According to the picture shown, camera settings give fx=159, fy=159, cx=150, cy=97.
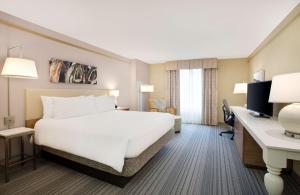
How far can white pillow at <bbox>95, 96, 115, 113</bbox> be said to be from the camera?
3897mm

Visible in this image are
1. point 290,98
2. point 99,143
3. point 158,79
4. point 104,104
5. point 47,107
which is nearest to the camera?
point 290,98

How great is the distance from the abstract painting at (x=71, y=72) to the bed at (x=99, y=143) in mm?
521

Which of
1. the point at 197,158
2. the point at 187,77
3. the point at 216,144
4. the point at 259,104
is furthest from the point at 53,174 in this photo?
the point at 187,77

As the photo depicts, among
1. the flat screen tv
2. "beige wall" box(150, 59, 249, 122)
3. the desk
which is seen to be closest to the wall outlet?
the desk

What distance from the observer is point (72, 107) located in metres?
3.22

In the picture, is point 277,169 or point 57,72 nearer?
point 277,169

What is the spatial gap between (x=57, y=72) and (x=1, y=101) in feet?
3.64

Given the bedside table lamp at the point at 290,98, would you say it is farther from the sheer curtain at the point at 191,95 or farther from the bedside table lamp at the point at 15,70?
the sheer curtain at the point at 191,95

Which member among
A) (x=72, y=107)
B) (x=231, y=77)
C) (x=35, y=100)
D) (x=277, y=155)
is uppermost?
(x=231, y=77)

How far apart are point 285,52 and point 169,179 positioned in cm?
282

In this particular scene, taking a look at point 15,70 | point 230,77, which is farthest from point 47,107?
point 230,77

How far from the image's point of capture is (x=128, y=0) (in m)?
2.12

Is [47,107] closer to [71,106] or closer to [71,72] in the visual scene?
[71,106]

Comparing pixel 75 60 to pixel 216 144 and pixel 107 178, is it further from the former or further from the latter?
pixel 216 144
